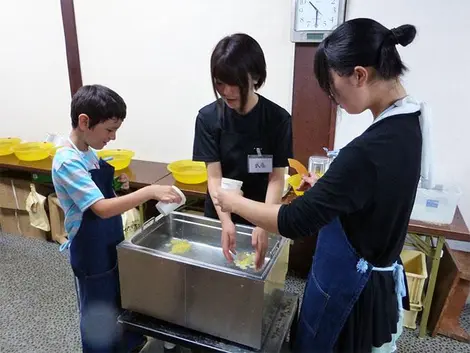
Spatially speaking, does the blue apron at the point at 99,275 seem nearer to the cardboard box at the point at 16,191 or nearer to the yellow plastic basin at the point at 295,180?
the yellow plastic basin at the point at 295,180

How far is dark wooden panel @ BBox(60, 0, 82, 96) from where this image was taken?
253cm

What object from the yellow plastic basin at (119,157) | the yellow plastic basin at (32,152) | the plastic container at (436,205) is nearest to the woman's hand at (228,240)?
the plastic container at (436,205)

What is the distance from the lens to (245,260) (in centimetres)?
123

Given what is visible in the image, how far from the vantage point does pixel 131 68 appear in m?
2.53

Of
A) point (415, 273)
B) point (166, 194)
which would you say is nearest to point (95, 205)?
point (166, 194)

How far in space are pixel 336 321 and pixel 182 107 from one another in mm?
1841

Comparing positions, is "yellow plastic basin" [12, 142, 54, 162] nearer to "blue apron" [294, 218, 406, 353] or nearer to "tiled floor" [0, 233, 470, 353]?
"tiled floor" [0, 233, 470, 353]

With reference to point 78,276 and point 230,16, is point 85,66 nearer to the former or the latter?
point 230,16

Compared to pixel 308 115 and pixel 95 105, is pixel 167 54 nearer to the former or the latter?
pixel 308 115

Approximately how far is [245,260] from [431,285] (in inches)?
43.8

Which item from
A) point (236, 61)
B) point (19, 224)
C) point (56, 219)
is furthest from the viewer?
point (19, 224)

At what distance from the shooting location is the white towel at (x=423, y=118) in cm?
78

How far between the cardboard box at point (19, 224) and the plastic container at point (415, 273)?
2470 mm

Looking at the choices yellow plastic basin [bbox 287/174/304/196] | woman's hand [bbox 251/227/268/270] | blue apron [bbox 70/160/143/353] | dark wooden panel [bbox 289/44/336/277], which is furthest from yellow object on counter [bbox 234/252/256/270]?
dark wooden panel [bbox 289/44/336/277]
